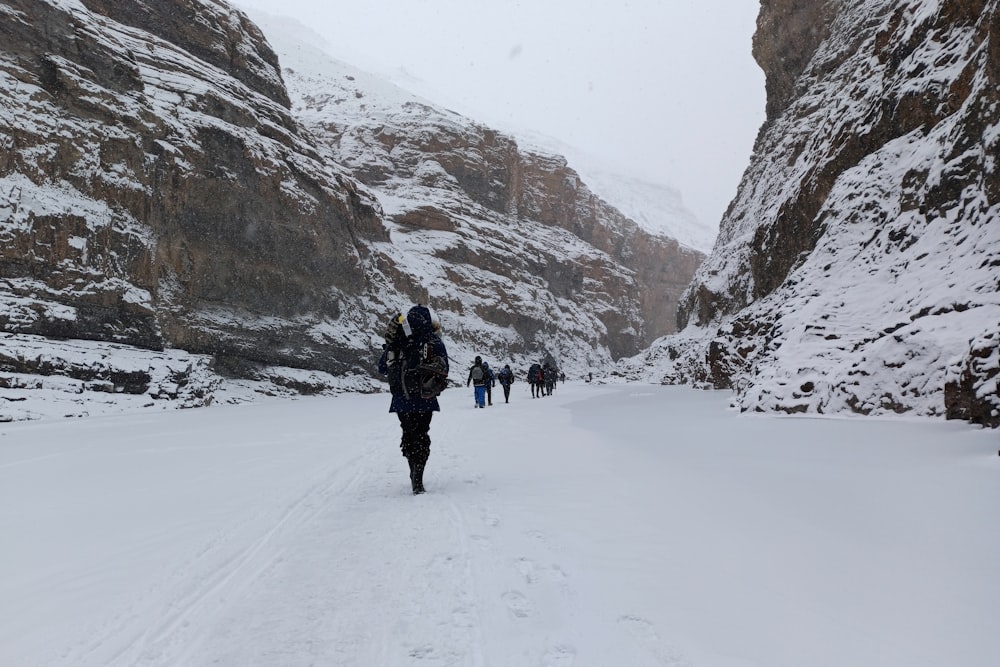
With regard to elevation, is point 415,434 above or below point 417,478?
above

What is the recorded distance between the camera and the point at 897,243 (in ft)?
36.2

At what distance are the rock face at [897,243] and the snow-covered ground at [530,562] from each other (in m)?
2.21

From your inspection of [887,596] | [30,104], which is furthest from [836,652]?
[30,104]

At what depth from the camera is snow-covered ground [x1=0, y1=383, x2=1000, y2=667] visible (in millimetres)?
2227

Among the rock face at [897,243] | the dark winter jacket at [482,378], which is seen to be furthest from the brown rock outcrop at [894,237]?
the dark winter jacket at [482,378]

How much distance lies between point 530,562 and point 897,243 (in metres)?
11.9

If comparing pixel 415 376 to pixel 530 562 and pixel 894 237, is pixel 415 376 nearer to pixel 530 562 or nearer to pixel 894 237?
pixel 530 562

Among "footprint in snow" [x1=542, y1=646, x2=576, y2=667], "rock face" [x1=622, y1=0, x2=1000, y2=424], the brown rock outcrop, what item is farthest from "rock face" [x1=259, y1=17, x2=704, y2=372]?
"footprint in snow" [x1=542, y1=646, x2=576, y2=667]

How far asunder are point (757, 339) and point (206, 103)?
28956 millimetres

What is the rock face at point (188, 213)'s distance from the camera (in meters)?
18.1

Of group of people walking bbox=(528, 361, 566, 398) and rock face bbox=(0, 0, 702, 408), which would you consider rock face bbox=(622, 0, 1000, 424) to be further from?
rock face bbox=(0, 0, 702, 408)

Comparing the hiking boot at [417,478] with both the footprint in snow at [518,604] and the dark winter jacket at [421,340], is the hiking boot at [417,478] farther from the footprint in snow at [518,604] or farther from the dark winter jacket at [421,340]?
the footprint in snow at [518,604]

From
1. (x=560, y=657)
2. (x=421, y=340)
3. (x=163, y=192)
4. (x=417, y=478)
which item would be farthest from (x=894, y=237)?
(x=163, y=192)

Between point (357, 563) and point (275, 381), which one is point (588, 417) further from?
point (275, 381)
